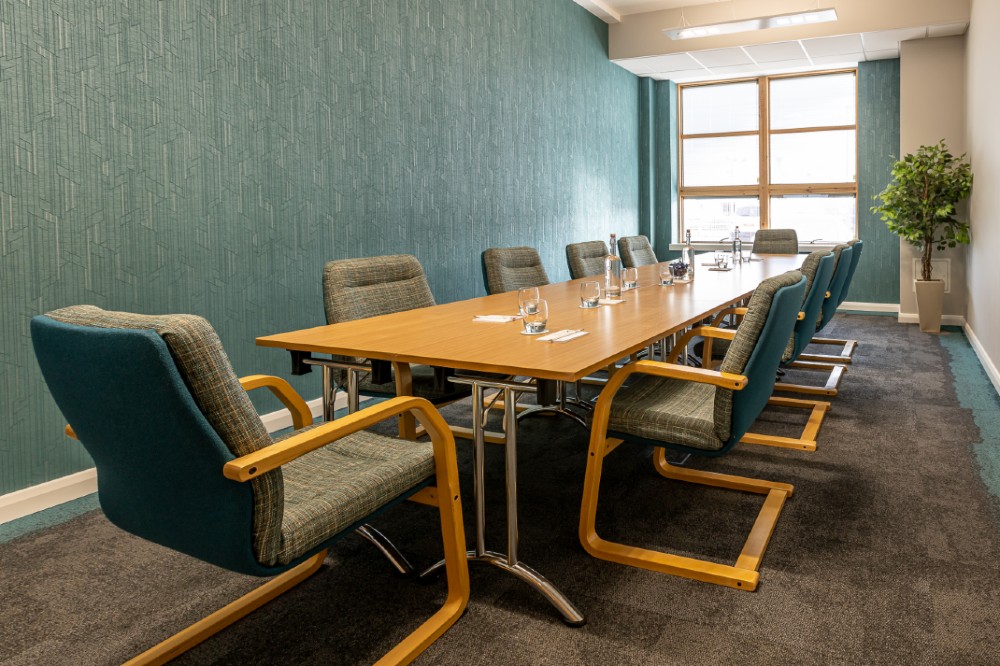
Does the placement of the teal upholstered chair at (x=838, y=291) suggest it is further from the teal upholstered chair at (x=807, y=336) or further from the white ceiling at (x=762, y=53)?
the white ceiling at (x=762, y=53)

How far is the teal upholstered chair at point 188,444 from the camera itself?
1.41 meters

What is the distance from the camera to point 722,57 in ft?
26.2

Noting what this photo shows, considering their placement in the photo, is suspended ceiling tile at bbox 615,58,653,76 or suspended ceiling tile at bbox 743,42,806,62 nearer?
suspended ceiling tile at bbox 743,42,806,62

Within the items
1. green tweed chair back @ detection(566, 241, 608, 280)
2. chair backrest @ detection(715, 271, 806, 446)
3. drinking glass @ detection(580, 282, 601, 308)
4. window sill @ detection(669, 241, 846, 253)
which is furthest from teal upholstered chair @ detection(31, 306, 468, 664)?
window sill @ detection(669, 241, 846, 253)

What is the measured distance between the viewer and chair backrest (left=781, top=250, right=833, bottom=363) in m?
3.42

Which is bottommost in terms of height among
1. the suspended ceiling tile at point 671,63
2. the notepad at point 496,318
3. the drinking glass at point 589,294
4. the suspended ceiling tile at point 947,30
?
the notepad at point 496,318

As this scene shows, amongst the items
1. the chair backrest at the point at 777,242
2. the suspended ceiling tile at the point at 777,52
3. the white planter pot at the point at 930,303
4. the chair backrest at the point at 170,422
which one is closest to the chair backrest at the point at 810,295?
the chair backrest at the point at 170,422

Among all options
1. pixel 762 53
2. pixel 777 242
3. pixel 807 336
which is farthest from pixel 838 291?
pixel 762 53

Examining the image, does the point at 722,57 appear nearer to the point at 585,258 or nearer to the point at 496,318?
the point at 585,258

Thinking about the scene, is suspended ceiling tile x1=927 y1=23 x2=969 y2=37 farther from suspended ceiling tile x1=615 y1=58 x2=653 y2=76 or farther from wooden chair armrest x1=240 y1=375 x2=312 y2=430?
wooden chair armrest x1=240 y1=375 x2=312 y2=430

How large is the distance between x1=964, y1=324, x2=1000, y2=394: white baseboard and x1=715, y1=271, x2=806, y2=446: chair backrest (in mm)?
2988

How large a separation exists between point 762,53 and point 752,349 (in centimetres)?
651

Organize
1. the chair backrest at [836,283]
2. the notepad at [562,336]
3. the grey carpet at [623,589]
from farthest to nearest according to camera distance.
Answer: the chair backrest at [836,283], the notepad at [562,336], the grey carpet at [623,589]

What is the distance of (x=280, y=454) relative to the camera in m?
1.49
